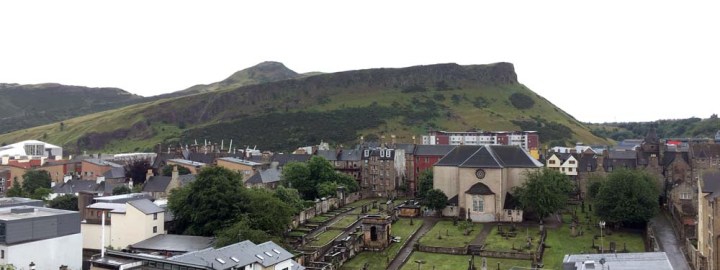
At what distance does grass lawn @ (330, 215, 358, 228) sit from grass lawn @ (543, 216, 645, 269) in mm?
20650

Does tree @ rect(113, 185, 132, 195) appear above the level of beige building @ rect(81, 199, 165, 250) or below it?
above

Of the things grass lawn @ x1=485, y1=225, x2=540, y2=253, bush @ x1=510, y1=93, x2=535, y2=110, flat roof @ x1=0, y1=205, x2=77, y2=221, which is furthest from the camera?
bush @ x1=510, y1=93, x2=535, y2=110

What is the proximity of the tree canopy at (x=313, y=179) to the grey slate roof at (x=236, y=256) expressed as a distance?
33.2 metres

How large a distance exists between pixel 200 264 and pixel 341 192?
42485 mm

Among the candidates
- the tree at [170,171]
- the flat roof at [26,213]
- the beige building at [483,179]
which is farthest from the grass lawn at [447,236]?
the tree at [170,171]

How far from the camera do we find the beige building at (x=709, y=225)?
4197 centimetres

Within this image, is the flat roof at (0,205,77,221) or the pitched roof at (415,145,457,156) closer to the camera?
the flat roof at (0,205,77,221)

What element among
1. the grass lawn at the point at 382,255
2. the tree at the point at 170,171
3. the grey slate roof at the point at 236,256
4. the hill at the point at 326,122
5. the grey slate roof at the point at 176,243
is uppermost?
the hill at the point at 326,122

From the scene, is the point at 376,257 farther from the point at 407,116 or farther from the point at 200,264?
the point at 407,116

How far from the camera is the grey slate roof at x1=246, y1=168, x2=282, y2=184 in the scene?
81125 mm

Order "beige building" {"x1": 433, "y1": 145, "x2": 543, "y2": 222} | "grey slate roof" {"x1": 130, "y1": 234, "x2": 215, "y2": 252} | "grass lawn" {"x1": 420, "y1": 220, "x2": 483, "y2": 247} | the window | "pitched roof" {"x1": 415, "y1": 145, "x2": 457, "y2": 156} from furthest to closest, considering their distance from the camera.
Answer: "pitched roof" {"x1": 415, "y1": 145, "x2": 457, "y2": 156}
the window
"beige building" {"x1": 433, "y1": 145, "x2": 543, "y2": 222}
"grass lawn" {"x1": 420, "y1": 220, "x2": 483, "y2": 247}
"grey slate roof" {"x1": 130, "y1": 234, "x2": 215, "y2": 252}

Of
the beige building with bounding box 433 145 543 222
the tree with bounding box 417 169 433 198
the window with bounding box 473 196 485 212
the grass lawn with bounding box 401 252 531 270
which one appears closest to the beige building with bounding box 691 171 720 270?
the grass lawn with bounding box 401 252 531 270

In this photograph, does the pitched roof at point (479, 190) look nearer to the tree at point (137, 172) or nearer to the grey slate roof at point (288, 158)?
the grey slate roof at point (288, 158)

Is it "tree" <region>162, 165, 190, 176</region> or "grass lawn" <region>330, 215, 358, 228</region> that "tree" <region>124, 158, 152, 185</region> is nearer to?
"tree" <region>162, 165, 190, 176</region>
